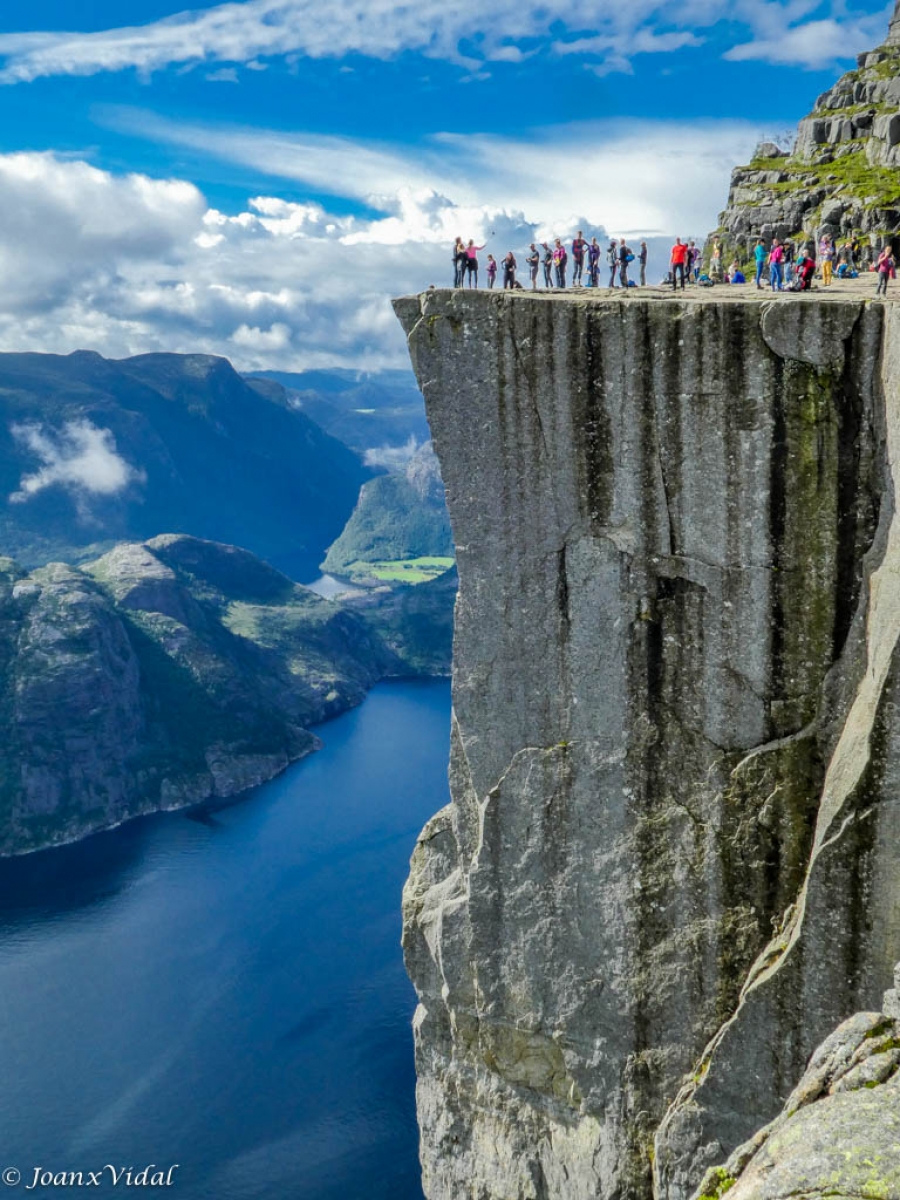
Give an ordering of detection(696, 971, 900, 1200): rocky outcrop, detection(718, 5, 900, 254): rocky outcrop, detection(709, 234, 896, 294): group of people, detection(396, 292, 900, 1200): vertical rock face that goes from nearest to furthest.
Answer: detection(696, 971, 900, 1200): rocky outcrop
detection(396, 292, 900, 1200): vertical rock face
detection(709, 234, 896, 294): group of people
detection(718, 5, 900, 254): rocky outcrop

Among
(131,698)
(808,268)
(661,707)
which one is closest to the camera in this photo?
(661,707)

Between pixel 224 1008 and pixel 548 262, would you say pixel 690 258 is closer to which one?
pixel 548 262

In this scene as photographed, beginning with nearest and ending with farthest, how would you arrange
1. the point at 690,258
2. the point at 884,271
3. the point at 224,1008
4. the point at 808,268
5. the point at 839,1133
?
the point at 839,1133
the point at 884,271
the point at 808,268
the point at 690,258
the point at 224,1008

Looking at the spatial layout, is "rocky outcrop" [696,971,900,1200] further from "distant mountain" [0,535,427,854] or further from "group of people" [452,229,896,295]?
"distant mountain" [0,535,427,854]

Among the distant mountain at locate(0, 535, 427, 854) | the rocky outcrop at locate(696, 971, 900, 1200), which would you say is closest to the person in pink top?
the rocky outcrop at locate(696, 971, 900, 1200)

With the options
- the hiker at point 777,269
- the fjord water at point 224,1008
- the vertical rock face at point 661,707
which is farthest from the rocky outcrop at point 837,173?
the fjord water at point 224,1008

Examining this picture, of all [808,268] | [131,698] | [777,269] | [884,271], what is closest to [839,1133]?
[884,271]
